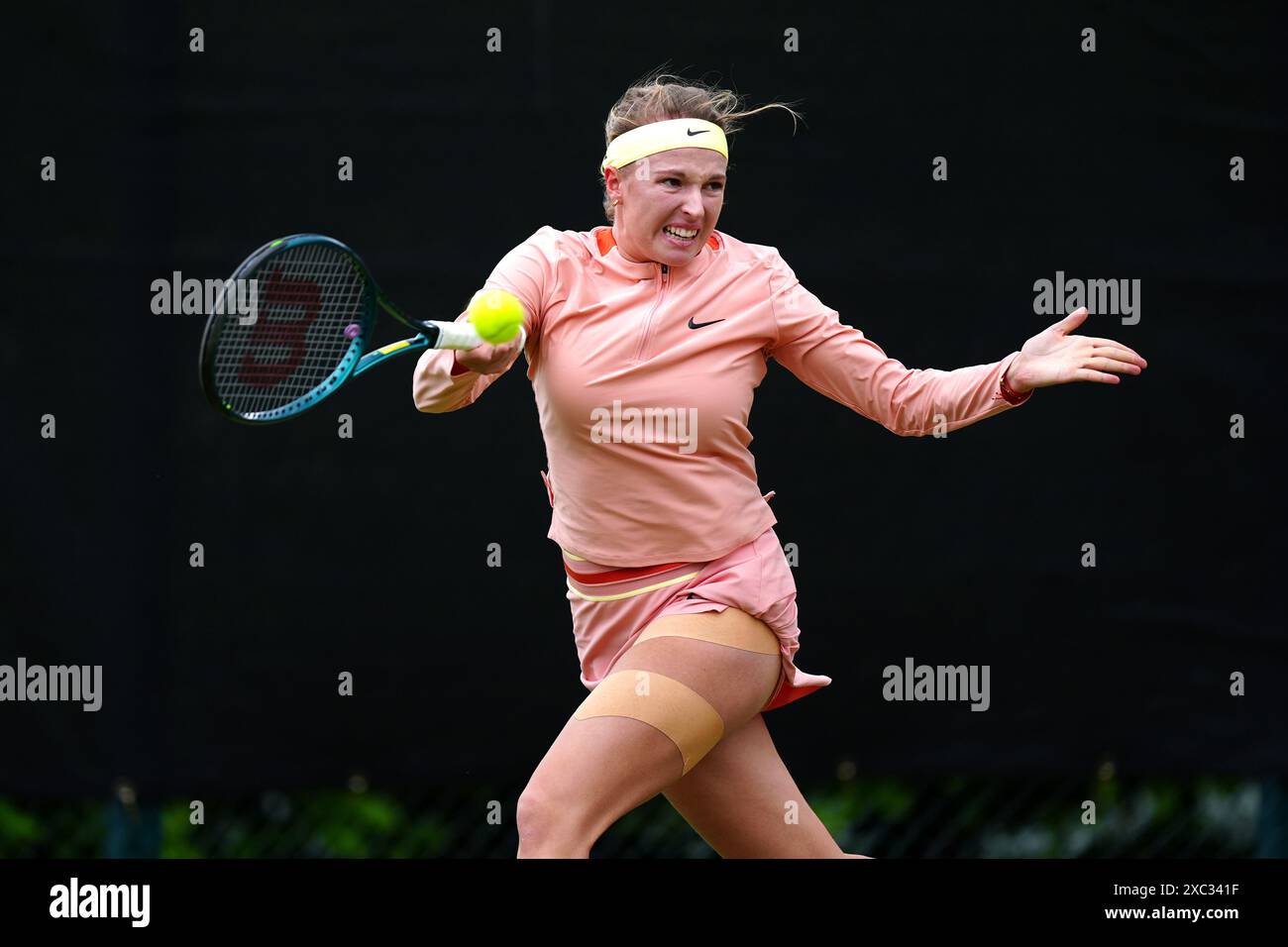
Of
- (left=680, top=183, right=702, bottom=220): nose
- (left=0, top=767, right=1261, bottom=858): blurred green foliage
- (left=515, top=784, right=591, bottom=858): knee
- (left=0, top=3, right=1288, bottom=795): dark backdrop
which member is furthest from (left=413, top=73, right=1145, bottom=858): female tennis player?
(left=0, top=767, right=1261, bottom=858): blurred green foliage

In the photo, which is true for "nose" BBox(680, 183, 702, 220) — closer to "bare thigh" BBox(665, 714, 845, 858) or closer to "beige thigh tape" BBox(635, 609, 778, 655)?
"beige thigh tape" BBox(635, 609, 778, 655)

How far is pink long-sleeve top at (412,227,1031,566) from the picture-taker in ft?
10.3

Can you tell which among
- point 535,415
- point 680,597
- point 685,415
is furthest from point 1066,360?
point 535,415

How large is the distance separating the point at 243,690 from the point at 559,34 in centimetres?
178

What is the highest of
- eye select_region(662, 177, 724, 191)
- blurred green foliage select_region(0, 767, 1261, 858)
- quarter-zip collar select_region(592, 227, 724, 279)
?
eye select_region(662, 177, 724, 191)

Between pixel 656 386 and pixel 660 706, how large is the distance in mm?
573

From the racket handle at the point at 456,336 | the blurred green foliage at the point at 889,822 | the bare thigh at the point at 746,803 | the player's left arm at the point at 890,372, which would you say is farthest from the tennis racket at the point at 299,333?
the blurred green foliage at the point at 889,822

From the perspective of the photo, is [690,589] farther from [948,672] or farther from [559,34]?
[559,34]

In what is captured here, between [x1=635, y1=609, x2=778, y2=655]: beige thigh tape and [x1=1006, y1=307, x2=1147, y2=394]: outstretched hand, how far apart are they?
64 centimetres

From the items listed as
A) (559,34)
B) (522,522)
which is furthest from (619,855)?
(559,34)

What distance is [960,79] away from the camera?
171 inches

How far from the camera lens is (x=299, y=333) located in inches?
120

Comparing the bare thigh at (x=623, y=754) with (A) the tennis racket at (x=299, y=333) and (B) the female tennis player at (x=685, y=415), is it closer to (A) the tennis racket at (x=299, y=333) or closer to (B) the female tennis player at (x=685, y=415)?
(B) the female tennis player at (x=685, y=415)

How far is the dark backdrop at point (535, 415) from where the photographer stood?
4.21 meters
